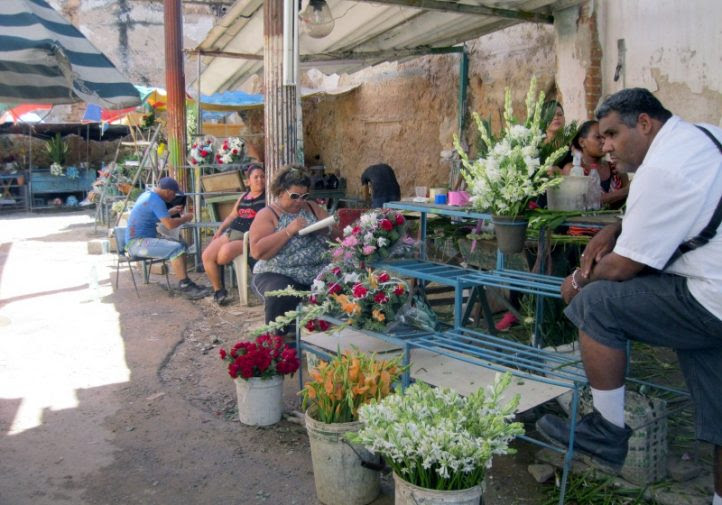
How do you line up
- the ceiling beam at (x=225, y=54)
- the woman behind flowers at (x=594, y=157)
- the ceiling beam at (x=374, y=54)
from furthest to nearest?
the ceiling beam at (x=374, y=54) < the ceiling beam at (x=225, y=54) < the woman behind flowers at (x=594, y=157)

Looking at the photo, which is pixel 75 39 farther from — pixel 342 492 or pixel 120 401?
pixel 342 492

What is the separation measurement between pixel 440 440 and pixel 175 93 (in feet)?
28.4

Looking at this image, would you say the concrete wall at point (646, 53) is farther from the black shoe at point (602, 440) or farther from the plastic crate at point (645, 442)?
the black shoe at point (602, 440)

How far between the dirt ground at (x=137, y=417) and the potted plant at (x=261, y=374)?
0.31ft

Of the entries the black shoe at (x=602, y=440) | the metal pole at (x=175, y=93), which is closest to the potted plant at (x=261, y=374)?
the black shoe at (x=602, y=440)

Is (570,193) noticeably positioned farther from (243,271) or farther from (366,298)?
(243,271)

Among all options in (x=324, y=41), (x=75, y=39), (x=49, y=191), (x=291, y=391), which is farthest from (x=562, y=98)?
(x=49, y=191)

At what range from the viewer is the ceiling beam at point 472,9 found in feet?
21.7

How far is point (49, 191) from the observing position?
65.1ft

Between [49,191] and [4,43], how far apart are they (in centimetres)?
1803

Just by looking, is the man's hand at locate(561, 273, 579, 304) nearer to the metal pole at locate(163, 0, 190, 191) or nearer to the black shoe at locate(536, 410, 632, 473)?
the black shoe at locate(536, 410, 632, 473)

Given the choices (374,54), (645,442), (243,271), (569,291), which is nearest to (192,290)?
(243,271)

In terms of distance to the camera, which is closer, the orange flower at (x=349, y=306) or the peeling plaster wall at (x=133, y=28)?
the orange flower at (x=349, y=306)

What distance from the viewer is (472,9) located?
23.1 ft
